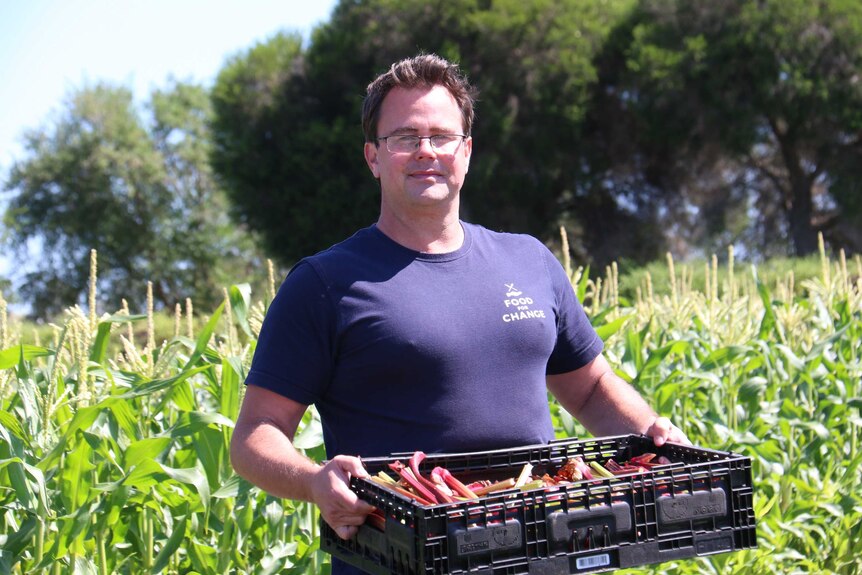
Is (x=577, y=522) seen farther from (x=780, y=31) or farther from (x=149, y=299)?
(x=780, y=31)

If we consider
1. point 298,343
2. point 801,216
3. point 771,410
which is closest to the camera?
point 298,343

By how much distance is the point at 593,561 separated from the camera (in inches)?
94.7

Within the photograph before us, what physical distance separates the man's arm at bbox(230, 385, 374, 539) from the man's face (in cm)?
63

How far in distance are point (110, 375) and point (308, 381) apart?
1348 millimetres

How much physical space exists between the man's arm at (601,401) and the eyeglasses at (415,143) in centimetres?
82

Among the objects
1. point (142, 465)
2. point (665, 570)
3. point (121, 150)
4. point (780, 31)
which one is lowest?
point (665, 570)

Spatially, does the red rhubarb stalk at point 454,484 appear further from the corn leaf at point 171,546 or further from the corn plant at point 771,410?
the corn plant at point 771,410

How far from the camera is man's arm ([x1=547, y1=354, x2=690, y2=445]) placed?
3107 millimetres

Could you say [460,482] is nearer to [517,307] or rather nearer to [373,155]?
[517,307]

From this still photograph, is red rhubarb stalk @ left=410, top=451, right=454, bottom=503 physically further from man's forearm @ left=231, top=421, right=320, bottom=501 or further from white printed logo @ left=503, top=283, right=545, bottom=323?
white printed logo @ left=503, top=283, right=545, bottom=323

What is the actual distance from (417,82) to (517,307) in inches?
26.3

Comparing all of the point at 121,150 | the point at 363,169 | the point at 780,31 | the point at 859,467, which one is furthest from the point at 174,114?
the point at 859,467

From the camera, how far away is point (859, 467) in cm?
585

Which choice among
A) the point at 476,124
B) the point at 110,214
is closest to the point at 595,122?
the point at 476,124
